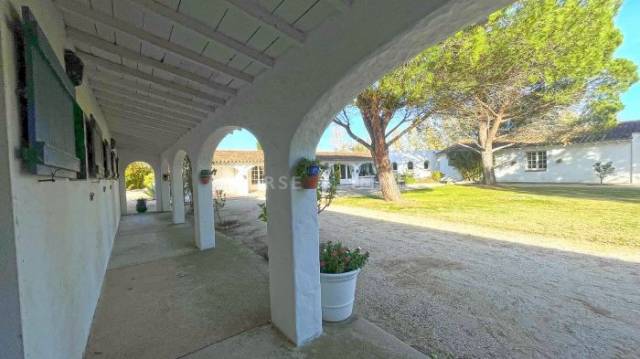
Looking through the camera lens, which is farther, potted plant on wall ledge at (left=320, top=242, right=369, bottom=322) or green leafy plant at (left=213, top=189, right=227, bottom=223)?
green leafy plant at (left=213, top=189, right=227, bottom=223)

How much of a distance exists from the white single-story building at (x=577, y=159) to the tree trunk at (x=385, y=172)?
1349cm

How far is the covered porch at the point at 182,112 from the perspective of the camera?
1.28 m

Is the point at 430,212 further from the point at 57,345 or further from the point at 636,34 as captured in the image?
the point at 636,34

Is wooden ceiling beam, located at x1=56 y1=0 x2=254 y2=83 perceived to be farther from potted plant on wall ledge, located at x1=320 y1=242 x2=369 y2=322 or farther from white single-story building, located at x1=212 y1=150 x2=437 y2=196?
white single-story building, located at x1=212 y1=150 x2=437 y2=196

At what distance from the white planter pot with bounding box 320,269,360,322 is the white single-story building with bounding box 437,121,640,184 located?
834 inches

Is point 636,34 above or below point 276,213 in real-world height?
above

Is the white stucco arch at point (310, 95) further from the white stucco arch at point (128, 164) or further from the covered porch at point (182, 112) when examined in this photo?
the white stucco arch at point (128, 164)

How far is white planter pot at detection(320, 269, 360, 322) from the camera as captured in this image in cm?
284

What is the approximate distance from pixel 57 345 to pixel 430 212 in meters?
9.27

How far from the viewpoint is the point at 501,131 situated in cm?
1762

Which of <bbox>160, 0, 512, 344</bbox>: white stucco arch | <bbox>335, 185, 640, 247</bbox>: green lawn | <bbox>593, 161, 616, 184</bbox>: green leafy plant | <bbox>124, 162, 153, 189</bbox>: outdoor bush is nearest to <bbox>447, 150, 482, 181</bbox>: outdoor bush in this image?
<bbox>593, 161, 616, 184</bbox>: green leafy plant

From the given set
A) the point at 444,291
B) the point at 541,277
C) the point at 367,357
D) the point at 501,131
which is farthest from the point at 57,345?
the point at 501,131

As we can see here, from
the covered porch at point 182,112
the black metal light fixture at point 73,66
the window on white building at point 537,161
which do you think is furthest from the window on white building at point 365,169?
the black metal light fixture at point 73,66

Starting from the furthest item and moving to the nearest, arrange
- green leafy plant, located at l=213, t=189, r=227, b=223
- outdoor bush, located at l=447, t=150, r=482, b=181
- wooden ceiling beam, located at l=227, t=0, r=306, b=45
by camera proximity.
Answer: outdoor bush, located at l=447, t=150, r=482, b=181, green leafy plant, located at l=213, t=189, r=227, b=223, wooden ceiling beam, located at l=227, t=0, r=306, b=45
